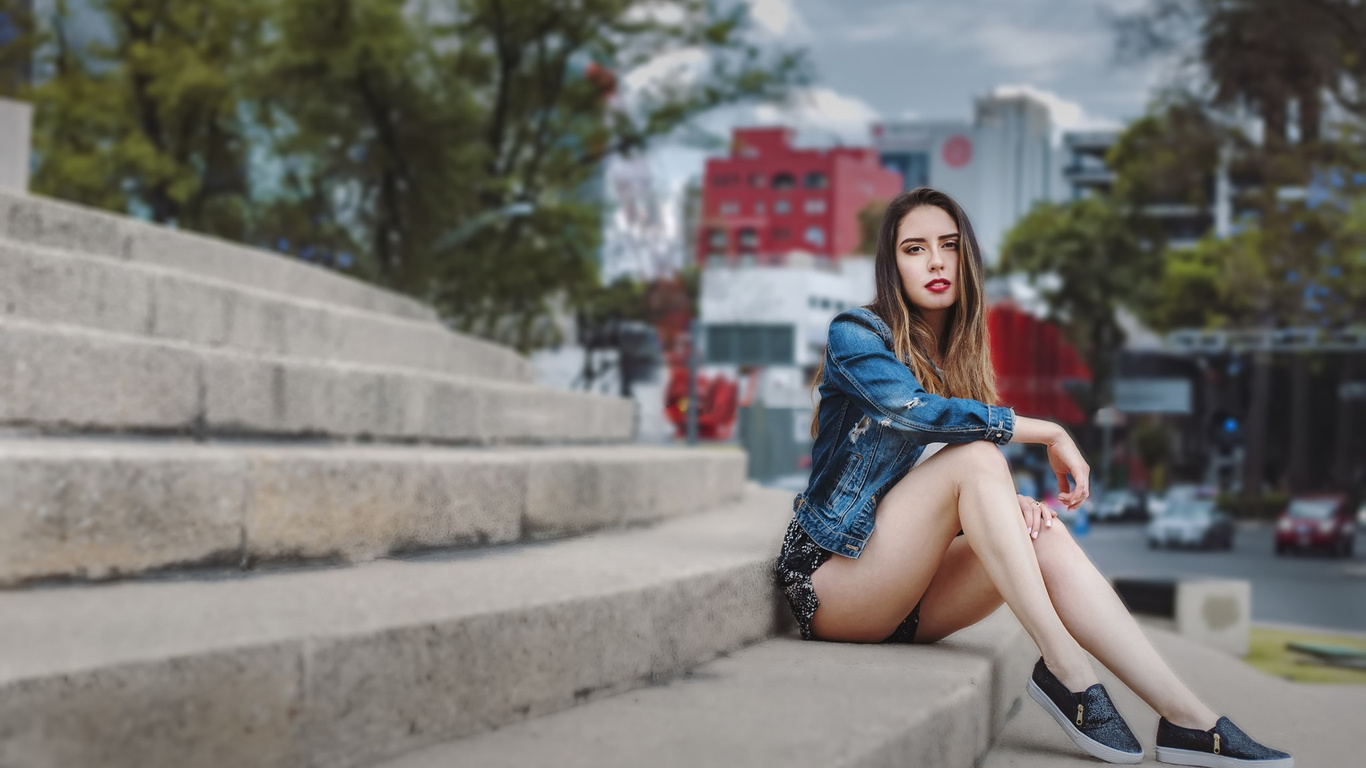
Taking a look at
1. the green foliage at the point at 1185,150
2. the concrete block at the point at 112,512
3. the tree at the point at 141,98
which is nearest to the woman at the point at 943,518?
the concrete block at the point at 112,512

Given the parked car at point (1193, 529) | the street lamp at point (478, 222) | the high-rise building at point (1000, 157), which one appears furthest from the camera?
the high-rise building at point (1000, 157)

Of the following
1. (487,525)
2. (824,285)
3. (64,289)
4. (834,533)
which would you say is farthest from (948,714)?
(824,285)

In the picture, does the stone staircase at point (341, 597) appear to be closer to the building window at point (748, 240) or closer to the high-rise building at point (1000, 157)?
the building window at point (748, 240)

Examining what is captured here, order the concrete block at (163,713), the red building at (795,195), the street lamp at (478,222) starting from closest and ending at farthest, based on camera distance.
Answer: the concrete block at (163,713), the street lamp at (478,222), the red building at (795,195)

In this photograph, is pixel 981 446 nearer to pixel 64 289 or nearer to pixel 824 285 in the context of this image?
pixel 64 289

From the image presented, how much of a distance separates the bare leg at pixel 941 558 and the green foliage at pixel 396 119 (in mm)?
15743

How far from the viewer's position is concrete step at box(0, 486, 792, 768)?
5.45 ft

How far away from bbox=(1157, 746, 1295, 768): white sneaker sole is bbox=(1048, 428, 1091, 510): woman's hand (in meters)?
0.62

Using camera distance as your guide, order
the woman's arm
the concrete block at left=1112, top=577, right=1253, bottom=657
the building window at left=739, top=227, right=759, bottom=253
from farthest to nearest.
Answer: the building window at left=739, top=227, right=759, bottom=253 → the concrete block at left=1112, top=577, right=1253, bottom=657 → the woman's arm

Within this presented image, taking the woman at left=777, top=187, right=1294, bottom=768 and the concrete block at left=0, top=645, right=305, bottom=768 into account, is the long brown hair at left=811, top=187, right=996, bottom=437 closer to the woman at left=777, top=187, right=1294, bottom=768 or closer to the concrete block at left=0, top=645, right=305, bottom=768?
the woman at left=777, top=187, right=1294, bottom=768

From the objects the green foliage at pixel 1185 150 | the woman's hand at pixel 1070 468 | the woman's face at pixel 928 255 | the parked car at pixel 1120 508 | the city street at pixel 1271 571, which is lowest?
the parked car at pixel 1120 508

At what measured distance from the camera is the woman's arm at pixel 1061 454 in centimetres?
306

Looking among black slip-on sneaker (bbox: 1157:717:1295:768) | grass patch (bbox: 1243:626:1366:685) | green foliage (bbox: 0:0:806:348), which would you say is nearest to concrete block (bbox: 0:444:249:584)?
black slip-on sneaker (bbox: 1157:717:1295:768)

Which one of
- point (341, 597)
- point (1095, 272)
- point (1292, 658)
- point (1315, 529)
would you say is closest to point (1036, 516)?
point (341, 597)
